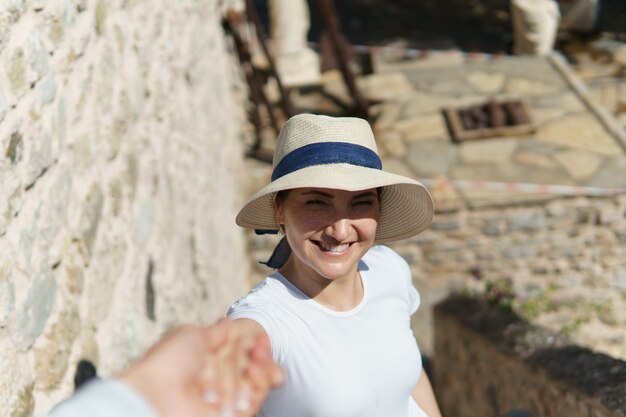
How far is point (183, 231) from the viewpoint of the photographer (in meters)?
3.43

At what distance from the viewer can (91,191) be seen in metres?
2.12

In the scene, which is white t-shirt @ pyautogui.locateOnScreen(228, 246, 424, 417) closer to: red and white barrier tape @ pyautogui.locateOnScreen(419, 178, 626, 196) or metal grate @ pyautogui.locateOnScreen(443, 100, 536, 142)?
red and white barrier tape @ pyautogui.locateOnScreen(419, 178, 626, 196)

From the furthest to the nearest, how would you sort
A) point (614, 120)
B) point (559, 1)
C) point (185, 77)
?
point (559, 1) < point (614, 120) < point (185, 77)

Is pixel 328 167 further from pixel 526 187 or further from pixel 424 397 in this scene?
pixel 526 187

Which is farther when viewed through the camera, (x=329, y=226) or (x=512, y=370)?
(x=512, y=370)

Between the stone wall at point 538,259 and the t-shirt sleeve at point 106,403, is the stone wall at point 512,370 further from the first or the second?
the t-shirt sleeve at point 106,403

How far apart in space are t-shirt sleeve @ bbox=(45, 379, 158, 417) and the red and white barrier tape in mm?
4778

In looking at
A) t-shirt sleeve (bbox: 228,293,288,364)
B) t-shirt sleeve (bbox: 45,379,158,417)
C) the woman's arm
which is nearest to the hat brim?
t-shirt sleeve (bbox: 228,293,288,364)

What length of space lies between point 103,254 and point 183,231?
1.27 m

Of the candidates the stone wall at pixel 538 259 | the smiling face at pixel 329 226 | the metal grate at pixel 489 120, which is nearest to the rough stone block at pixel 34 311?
the smiling face at pixel 329 226

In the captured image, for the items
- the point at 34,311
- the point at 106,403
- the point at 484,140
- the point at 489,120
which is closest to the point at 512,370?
the point at 34,311

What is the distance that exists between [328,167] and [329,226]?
13 cm

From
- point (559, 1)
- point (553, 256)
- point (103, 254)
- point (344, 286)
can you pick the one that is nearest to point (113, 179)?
point (103, 254)

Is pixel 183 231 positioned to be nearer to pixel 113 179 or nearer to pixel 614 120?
pixel 113 179
